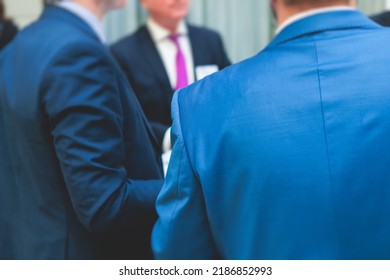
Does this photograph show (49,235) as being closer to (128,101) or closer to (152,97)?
(128,101)

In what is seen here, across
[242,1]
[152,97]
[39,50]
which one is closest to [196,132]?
[39,50]

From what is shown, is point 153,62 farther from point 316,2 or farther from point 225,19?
point 316,2

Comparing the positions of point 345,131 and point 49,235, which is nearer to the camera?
point 345,131

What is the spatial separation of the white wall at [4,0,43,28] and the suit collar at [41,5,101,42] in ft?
5.61

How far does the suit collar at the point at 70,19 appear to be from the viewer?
4.23 ft

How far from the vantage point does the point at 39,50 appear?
1.25 metres

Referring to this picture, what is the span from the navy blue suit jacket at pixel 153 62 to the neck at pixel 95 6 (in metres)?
0.57

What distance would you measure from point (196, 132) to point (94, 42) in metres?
0.41

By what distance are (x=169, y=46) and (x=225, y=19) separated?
0.82m

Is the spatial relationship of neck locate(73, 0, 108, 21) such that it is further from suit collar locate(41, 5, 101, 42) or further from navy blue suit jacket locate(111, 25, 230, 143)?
navy blue suit jacket locate(111, 25, 230, 143)

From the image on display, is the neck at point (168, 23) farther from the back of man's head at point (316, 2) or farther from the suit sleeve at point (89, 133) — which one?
the back of man's head at point (316, 2)

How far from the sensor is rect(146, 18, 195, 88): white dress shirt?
2.13 m

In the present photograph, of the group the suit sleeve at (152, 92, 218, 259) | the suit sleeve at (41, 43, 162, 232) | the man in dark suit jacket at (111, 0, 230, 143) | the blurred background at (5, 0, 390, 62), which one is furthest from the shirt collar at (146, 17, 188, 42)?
the suit sleeve at (152, 92, 218, 259)

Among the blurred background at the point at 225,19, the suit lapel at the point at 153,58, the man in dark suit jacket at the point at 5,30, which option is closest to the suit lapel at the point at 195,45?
the suit lapel at the point at 153,58
